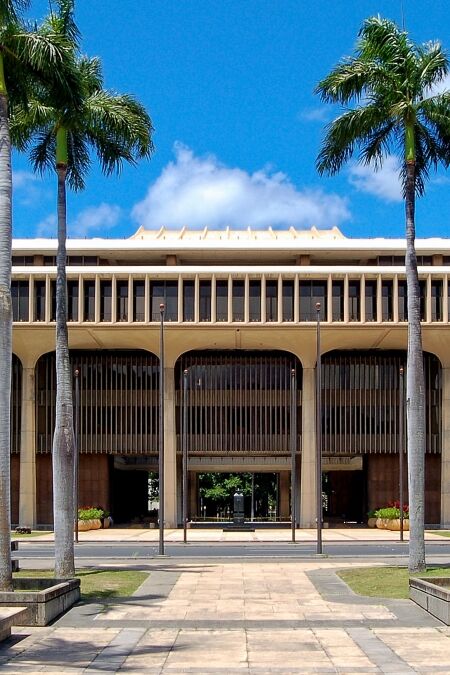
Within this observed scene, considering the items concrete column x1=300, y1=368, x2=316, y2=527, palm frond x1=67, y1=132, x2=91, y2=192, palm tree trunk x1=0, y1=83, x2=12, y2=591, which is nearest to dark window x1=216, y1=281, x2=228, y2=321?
concrete column x1=300, y1=368, x2=316, y2=527

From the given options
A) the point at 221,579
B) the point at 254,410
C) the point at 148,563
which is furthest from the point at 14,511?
the point at 221,579

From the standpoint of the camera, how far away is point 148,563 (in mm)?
36500

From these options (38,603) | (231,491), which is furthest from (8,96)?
(231,491)

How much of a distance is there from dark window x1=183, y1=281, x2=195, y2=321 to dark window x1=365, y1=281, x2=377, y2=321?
400 inches

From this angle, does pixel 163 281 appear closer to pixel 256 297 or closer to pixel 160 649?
pixel 256 297

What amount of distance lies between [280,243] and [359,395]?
10.8m

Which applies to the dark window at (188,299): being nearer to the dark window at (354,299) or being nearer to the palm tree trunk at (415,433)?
the dark window at (354,299)

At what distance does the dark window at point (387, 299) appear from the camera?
60.8 m

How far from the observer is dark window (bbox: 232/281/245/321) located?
61625mm

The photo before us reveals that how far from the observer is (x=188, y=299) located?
62031mm

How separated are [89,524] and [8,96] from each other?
40.7 meters

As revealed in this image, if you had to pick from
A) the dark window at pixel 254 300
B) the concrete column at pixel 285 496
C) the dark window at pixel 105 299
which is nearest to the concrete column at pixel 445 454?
the concrete column at pixel 285 496

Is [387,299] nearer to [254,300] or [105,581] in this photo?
[254,300]

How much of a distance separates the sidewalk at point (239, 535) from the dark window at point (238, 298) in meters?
12.7
